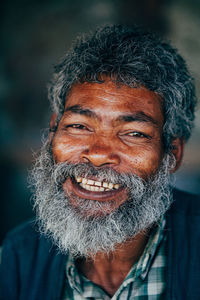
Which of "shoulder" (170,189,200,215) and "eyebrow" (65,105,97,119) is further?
"shoulder" (170,189,200,215)

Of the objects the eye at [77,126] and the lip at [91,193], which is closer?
the lip at [91,193]

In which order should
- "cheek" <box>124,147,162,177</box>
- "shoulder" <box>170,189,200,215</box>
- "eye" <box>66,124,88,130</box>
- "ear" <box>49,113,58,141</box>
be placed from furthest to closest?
"ear" <box>49,113,58,141</box>, "shoulder" <box>170,189,200,215</box>, "eye" <box>66,124,88,130</box>, "cheek" <box>124,147,162,177</box>

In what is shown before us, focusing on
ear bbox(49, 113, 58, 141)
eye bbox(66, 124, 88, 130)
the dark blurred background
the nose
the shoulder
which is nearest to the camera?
the nose

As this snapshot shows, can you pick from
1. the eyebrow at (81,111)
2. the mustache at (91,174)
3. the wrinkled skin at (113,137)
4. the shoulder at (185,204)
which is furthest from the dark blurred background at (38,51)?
the eyebrow at (81,111)

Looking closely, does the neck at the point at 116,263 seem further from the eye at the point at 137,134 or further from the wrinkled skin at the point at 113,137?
the eye at the point at 137,134

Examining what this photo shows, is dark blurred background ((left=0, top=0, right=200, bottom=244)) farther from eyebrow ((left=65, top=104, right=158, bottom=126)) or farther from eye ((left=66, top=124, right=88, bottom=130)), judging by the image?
eye ((left=66, top=124, right=88, bottom=130))

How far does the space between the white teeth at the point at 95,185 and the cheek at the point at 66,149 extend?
0.45 feet

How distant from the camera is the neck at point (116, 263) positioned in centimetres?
189

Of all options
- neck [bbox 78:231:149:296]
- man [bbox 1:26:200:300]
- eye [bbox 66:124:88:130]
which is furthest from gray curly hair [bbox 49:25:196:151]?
neck [bbox 78:231:149:296]

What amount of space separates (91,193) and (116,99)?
1.98 ft

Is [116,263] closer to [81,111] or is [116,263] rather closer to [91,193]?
[91,193]

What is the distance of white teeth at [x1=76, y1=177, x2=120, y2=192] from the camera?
165 cm

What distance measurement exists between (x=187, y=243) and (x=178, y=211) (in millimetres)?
264

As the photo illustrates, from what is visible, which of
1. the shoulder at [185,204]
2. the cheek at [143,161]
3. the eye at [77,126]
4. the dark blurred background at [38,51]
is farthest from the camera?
the dark blurred background at [38,51]
